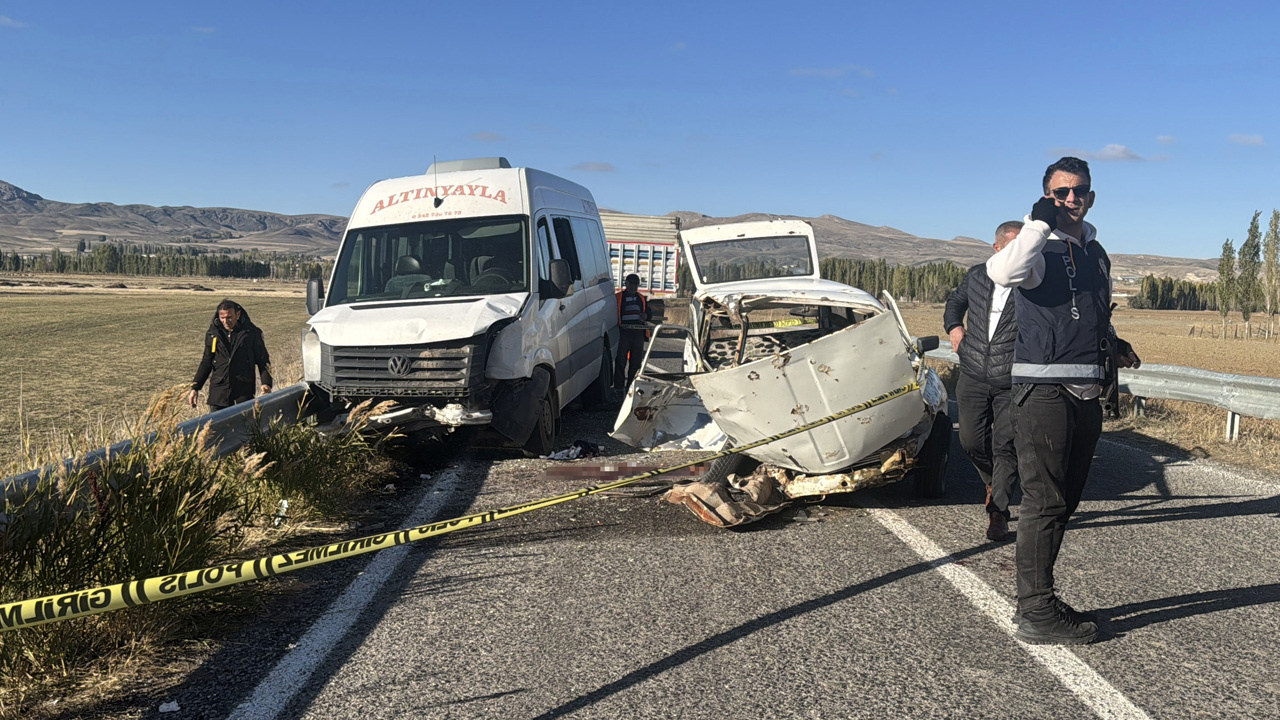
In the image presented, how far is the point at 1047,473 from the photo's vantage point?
4.34 meters

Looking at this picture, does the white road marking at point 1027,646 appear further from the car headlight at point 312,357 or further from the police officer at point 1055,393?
the car headlight at point 312,357

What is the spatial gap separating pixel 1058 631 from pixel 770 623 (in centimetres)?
126

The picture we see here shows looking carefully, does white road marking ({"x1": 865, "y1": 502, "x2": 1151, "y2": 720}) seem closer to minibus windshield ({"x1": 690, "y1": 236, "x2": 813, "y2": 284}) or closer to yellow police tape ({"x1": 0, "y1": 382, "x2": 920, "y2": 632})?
yellow police tape ({"x1": 0, "y1": 382, "x2": 920, "y2": 632})

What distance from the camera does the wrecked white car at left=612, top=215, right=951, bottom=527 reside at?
19.8ft

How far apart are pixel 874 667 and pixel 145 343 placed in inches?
1182

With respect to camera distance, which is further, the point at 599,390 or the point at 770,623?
the point at 599,390

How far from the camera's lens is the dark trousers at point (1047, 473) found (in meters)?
4.33

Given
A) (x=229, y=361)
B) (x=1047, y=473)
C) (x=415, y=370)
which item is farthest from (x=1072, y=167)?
(x=229, y=361)

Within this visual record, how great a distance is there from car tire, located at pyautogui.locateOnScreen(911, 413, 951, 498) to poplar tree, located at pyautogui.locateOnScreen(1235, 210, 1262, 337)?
162ft

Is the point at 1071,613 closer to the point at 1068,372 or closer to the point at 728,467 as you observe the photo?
the point at 1068,372

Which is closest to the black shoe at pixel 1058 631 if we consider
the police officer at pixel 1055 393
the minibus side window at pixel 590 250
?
the police officer at pixel 1055 393

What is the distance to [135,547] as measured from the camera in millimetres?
4633

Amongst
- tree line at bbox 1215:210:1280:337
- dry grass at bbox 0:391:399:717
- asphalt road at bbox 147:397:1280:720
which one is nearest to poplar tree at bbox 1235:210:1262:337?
tree line at bbox 1215:210:1280:337

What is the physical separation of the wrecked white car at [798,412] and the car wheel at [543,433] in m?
1.19
